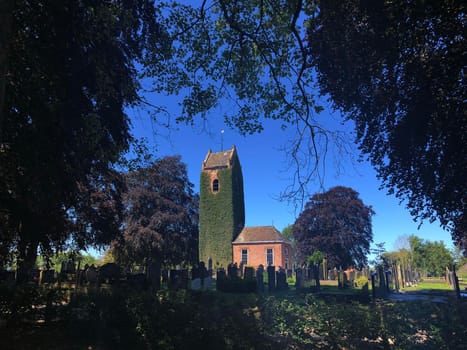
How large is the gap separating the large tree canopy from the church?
6369 millimetres

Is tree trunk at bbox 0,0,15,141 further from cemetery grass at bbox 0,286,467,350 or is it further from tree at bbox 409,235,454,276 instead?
tree at bbox 409,235,454,276

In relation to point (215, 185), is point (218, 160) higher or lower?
higher

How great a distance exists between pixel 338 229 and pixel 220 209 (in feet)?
53.1

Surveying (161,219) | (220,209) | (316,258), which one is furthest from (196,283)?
(220,209)

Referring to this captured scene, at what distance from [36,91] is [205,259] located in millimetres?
37777

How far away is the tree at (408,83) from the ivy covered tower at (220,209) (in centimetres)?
3390

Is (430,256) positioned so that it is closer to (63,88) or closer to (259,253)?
(259,253)

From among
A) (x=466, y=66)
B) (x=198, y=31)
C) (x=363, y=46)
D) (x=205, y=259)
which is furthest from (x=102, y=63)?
(x=205, y=259)

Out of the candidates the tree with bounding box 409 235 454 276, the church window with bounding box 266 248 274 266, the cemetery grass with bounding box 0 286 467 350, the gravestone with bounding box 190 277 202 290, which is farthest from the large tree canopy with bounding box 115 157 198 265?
the tree with bounding box 409 235 454 276

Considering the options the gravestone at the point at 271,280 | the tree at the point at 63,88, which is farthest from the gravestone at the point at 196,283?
the tree at the point at 63,88

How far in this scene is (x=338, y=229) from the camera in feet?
106

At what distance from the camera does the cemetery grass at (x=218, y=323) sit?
496 centimetres

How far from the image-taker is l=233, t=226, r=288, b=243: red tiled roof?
42.6 meters

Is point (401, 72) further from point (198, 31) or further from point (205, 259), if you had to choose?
point (205, 259)
